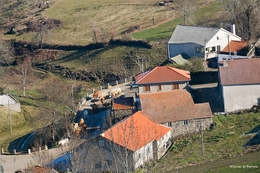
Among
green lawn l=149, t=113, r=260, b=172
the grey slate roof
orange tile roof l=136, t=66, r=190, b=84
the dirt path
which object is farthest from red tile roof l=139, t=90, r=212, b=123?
the grey slate roof

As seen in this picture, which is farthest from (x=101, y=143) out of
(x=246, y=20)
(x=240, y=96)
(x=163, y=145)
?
(x=246, y=20)

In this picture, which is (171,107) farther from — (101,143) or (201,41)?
(201,41)

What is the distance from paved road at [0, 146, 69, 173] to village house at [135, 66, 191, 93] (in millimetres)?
8617

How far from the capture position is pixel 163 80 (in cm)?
5378

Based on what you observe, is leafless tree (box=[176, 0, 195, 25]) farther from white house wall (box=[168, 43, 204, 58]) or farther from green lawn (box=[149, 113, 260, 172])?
green lawn (box=[149, 113, 260, 172])

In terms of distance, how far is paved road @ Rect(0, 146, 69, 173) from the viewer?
4705 centimetres

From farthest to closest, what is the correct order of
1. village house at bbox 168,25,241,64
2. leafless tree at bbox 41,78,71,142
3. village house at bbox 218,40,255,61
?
village house at bbox 168,25,241,64 < village house at bbox 218,40,255,61 < leafless tree at bbox 41,78,71,142

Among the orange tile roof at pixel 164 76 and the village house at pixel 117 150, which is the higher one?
the orange tile roof at pixel 164 76

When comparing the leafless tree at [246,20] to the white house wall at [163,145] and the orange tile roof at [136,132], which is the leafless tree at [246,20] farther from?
the orange tile roof at [136,132]

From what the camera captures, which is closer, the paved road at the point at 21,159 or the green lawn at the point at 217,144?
the green lawn at the point at 217,144

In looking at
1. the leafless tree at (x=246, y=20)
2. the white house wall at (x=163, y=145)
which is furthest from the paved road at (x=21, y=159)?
the leafless tree at (x=246, y=20)

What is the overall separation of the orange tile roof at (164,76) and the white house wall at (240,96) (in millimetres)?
4278

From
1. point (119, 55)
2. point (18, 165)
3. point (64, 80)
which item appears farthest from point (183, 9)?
point (18, 165)

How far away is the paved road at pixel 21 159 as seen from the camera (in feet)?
154
